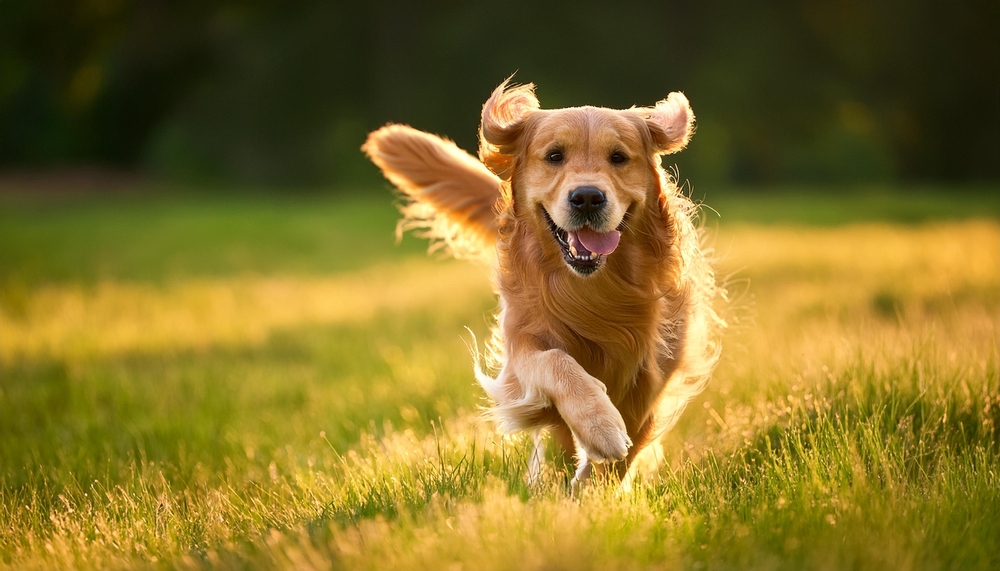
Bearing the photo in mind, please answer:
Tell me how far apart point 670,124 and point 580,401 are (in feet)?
4.46

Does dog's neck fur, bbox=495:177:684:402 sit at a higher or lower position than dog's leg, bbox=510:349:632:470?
higher

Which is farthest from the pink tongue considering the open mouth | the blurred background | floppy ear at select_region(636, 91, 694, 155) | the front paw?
the blurred background

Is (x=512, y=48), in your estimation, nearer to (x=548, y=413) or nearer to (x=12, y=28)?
(x=12, y=28)

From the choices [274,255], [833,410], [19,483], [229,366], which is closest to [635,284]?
[833,410]

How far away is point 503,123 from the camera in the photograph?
12.9ft

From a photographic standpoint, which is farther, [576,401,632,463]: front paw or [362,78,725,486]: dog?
[362,78,725,486]: dog

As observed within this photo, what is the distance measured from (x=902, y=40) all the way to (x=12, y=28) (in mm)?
27788

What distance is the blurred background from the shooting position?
27188mm

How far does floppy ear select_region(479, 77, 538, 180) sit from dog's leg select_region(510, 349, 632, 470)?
3.14 feet

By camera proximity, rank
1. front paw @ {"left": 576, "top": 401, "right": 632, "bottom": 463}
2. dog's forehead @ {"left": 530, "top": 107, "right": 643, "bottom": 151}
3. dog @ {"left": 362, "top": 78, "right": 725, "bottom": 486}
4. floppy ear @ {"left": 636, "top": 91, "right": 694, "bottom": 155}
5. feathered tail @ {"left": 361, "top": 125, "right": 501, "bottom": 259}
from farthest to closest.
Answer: feathered tail @ {"left": 361, "top": 125, "right": 501, "bottom": 259}, floppy ear @ {"left": 636, "top": 91, "right": 694, "bottom": 155}, dog's forehead @ {"left": 530, "top": 107, "right": 643, "bottom": 151}, dog @ {"left": 362, "top": 78, "right": 725, "bottom": 486}, front paw @ {"left": 576, "top": 401, "right": 632, "bottom": 463}

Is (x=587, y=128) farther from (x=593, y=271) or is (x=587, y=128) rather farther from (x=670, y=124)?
(x=593, y=271)

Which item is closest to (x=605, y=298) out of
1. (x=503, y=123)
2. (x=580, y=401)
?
(x=580, y=401)

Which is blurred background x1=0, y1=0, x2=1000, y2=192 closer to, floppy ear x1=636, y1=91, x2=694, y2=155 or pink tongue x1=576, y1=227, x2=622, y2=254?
floppy ear x1=636, y1=91, x2=694, y2=155

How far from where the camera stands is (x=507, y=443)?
3877mm
